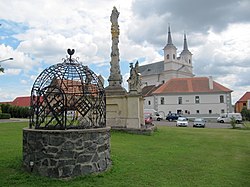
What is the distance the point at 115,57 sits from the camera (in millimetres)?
21266

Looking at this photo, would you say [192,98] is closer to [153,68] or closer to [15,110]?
[153,68]

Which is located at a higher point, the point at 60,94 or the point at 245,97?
the point at 245,97

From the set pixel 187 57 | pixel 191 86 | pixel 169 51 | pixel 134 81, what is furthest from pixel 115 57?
pixel 187 57

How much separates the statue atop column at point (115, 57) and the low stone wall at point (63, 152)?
42.8 feet

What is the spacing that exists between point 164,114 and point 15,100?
3463cm

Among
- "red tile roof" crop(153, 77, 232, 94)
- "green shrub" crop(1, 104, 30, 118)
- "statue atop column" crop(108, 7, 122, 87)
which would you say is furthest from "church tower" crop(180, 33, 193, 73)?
"statue atop column" crop(108, 7, 122, 87)

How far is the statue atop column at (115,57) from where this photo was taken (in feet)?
68.7

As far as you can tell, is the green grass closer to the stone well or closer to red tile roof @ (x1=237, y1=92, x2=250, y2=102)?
the stone well

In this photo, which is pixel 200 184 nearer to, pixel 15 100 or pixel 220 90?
pixel 220 90

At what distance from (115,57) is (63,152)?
1448 centimetres

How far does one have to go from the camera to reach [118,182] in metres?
7.27

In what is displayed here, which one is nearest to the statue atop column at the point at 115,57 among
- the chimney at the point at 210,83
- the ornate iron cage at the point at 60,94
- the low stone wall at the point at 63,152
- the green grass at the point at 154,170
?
the green grass at the point at 154,170

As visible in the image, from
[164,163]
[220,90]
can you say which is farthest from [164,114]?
[164,163]

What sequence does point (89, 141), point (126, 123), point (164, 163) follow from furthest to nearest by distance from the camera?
point (126, 123) → point (164, 163) → point (89, 141)
